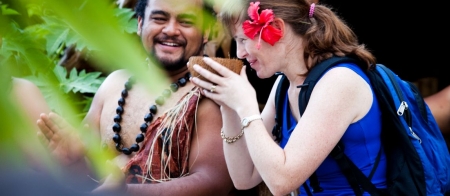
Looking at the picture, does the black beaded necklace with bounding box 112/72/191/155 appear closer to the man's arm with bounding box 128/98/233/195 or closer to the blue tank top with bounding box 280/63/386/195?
the man's arm with bounding box 128/98/233/195

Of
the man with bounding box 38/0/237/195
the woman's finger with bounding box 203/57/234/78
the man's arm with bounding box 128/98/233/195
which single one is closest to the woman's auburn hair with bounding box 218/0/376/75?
the woman's finger with bounding box 203/57/234/78

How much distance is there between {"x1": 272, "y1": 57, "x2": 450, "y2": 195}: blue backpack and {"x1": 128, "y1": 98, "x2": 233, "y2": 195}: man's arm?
2.16 ft

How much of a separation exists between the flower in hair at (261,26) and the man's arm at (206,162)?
69 centimetres

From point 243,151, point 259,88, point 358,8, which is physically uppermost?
point 243,151

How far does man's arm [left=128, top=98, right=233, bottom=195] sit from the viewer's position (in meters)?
2.40

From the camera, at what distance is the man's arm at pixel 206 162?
2.40 metres

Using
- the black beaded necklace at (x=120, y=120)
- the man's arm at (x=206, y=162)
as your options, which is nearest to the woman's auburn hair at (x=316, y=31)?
the man's arm at (x=206, y=162)

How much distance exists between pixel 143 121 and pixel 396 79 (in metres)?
1.15

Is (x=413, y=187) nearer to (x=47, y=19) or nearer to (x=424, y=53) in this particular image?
(x=47, y=19)

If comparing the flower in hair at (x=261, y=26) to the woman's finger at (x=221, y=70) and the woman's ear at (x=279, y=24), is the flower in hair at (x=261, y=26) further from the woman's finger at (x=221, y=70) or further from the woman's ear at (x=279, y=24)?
the woman's finger at (x=221, y=70)

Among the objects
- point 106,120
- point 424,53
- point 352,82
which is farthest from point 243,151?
point 424,53

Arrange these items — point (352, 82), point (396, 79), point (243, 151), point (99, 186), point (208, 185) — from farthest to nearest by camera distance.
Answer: point (208, 185) → point (243, 151) → point (396, 79) → point (352, 82) → point (99, 186)

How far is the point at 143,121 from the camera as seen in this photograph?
2.69 meters

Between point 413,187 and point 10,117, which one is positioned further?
point 413,187
